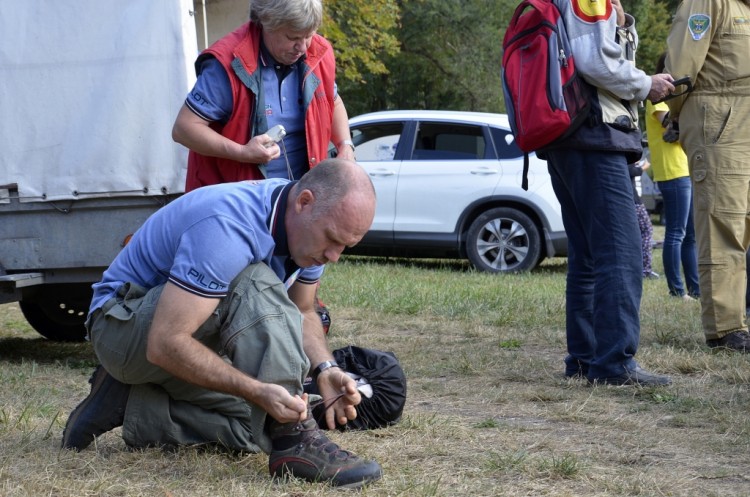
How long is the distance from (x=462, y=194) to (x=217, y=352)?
27.2ft

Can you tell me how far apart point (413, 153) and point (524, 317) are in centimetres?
491

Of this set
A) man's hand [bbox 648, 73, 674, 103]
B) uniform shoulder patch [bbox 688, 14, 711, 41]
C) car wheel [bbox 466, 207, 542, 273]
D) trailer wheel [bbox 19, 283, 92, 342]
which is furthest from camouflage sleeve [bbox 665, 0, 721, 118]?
car wheel [bbox 466, 207, 542, 273]

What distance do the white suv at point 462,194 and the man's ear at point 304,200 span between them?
8356 millimetres

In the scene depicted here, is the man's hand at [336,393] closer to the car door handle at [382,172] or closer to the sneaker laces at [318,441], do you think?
the sneaker laces at [318,441]

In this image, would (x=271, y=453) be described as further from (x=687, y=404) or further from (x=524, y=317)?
(x=524, y=317)

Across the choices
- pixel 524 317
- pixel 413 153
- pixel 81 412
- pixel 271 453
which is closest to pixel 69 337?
pixel 524 317

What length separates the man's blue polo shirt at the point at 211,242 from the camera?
120 inches

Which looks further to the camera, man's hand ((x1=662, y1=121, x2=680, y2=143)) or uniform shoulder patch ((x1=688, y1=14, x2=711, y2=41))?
man's hand ((x1=662, y1=121, x2=680, y2=143))

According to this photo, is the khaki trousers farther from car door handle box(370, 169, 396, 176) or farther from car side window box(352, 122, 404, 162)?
car side window box(352, 122, 404, 162)

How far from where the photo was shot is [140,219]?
5.54 m

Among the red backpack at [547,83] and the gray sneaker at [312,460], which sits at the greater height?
the red backpack at [547,83]

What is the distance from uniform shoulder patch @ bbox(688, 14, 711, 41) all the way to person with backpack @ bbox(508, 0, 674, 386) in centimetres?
82

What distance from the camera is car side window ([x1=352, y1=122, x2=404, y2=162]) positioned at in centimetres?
1193

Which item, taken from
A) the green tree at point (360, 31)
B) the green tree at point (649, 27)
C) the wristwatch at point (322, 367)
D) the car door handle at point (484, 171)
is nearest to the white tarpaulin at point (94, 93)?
the wristwatch at point (322, 367)
